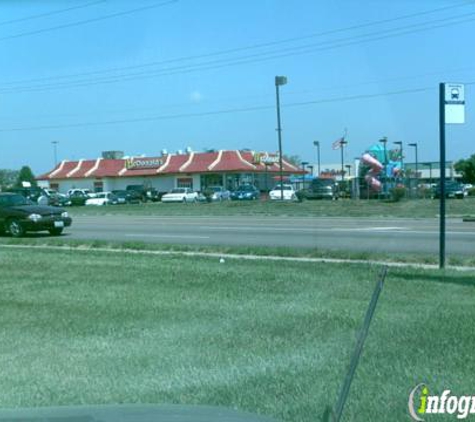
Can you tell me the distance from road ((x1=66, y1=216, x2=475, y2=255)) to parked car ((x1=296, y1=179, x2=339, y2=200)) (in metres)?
27.4

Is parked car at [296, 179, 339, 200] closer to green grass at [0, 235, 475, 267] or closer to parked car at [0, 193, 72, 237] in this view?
parked car at [0, 193, 72, 237]

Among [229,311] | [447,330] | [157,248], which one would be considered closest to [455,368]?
[447,330]

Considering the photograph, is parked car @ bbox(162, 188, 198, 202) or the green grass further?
parked car @ bbox(162, 188, 198, 202)

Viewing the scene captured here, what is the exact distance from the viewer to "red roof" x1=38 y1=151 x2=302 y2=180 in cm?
7869

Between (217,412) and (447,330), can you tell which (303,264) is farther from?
(217,412)

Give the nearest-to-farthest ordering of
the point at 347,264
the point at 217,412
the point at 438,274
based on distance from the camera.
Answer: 1. the point at 217,412
2. the point at 438,274
3. the point at 347,264

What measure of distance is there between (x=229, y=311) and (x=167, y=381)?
9.52 ft

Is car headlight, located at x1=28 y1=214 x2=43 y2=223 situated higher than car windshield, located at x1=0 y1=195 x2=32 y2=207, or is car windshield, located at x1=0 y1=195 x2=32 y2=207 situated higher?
car windshield, located at x1=0 y1=195 x2=32 y2=207

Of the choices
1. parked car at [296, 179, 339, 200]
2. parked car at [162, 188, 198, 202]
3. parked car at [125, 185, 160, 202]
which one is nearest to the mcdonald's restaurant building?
parked car at [125, 185, 160, 202]

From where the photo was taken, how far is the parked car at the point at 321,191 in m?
58.1

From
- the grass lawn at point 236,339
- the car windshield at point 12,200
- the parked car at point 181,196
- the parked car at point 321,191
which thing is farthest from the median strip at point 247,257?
the parked car at point 181,196

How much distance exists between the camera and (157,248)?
19.0 meters

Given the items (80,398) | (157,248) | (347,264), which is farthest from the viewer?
(157,248)

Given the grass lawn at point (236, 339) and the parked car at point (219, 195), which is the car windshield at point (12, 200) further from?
the parked car at point (219, 195)
